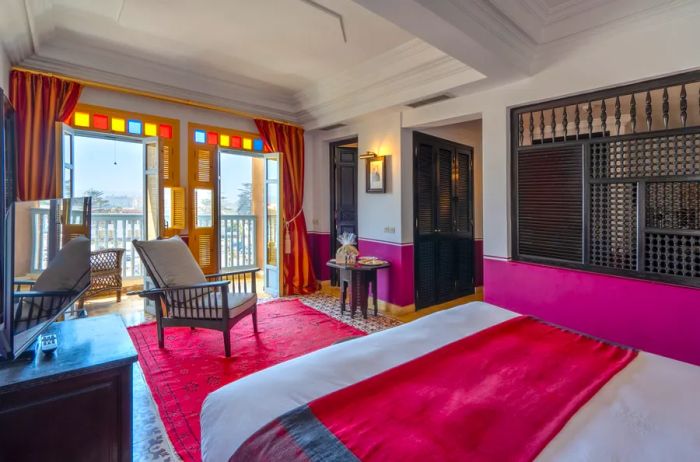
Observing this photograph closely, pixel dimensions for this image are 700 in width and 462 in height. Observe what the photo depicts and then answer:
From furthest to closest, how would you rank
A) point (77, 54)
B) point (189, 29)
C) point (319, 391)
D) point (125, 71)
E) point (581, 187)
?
point (125, 71) → point (77, 54) → point (189, 29) → point (581, 187) → point (319, 391)

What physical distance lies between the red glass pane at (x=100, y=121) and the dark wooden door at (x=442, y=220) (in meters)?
3.53

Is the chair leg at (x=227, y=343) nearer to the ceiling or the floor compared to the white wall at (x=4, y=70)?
nearer to the floor

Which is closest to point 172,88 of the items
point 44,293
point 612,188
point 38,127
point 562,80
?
point 38,127

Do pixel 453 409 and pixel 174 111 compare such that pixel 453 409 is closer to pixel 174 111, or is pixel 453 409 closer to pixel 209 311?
pixel 209 311

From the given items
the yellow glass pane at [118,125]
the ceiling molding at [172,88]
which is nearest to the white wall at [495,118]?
the ceiling molding at [172,88]

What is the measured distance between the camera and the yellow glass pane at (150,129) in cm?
411

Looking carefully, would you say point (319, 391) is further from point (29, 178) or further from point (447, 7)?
point (29, 178)

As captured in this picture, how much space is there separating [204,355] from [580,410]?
274 cm

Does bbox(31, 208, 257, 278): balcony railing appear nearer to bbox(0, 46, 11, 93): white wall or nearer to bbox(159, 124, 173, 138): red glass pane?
bbox(159, 124, 173, 138): red glass pane

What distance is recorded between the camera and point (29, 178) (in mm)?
3258

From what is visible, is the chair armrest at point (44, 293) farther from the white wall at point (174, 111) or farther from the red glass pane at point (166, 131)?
the red glass pane at point (166, 131)

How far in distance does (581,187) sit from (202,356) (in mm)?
3428

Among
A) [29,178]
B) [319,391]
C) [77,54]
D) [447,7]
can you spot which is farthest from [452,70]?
[29,178]

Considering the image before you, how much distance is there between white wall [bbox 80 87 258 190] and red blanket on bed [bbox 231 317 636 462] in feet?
13.2
